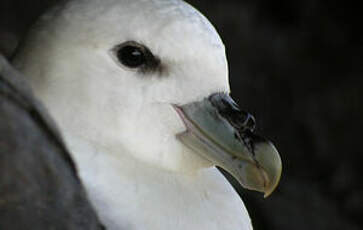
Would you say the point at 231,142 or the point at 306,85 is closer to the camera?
the point at 231,142

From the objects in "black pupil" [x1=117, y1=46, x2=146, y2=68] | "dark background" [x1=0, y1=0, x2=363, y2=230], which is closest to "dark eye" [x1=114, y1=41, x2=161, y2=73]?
"black pupil" [x1=117, y1=46, x2=146, y2=68]

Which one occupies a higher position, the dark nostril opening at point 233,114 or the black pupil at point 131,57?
the black pupil at point 131,57

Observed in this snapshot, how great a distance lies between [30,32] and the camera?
1910mm

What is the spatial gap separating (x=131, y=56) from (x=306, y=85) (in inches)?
105

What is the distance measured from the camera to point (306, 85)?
435 cm

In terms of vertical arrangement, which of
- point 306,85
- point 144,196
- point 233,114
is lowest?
point 306,85

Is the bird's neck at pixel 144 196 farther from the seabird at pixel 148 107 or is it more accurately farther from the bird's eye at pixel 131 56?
the bird's eye at pixel 131 56

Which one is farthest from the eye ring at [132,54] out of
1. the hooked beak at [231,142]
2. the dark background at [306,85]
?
the dark background at [306,85]

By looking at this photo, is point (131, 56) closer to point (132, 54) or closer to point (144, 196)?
point (132, 54)

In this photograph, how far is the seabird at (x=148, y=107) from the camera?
175 centimetres

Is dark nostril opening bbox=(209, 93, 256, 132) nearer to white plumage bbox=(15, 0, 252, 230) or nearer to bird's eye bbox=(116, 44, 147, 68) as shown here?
white plumage bbox=(15, 0, 252, 230)

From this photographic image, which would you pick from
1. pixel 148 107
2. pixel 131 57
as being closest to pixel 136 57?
pixel 131 57

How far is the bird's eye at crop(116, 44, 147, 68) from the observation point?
5.87 feet

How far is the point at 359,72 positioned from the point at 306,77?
0.28 meters
